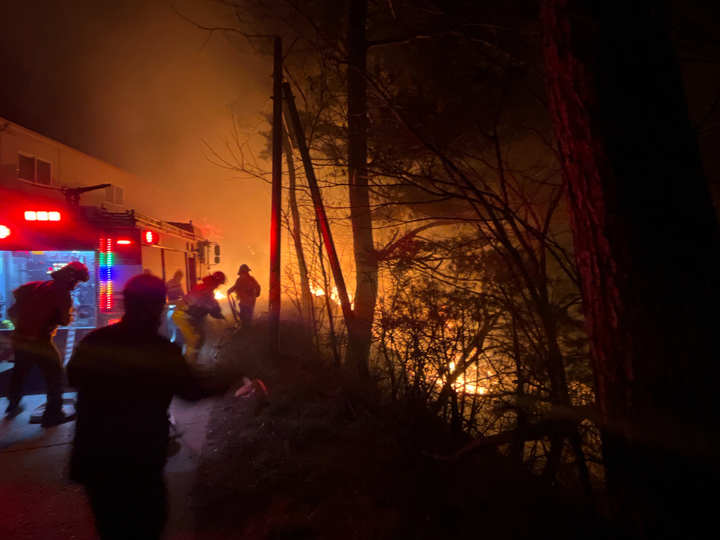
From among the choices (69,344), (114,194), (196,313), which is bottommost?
(69,344)

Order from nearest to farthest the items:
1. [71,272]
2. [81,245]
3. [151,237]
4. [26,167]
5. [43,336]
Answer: [43,336], [71,272], [81,245], [151,237], [26,167]

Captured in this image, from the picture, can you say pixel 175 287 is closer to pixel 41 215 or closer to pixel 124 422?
pixel 41 215

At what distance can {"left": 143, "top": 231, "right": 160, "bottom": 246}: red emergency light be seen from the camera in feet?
25.7

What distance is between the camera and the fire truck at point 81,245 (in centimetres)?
671

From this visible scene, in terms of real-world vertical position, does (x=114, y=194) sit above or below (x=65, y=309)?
above

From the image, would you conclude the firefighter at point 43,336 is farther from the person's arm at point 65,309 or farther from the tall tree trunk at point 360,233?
the tall tree trunk at point 360,233

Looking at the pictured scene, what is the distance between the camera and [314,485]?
3.45 meters

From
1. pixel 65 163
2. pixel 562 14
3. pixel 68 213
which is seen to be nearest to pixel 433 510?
pixel 562 14

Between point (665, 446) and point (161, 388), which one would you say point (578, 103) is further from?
point (161, 388)

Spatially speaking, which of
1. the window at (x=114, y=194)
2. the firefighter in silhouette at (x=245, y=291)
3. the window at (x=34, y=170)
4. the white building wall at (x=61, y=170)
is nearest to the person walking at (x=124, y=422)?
the firefighter in silhouette at (x=245, y=291)

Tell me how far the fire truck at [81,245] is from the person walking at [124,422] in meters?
5.85

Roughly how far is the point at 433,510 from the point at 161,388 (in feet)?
7.17

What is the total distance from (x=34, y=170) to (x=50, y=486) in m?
14.5

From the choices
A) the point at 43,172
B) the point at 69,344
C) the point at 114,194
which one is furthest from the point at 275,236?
the point at 114,194
